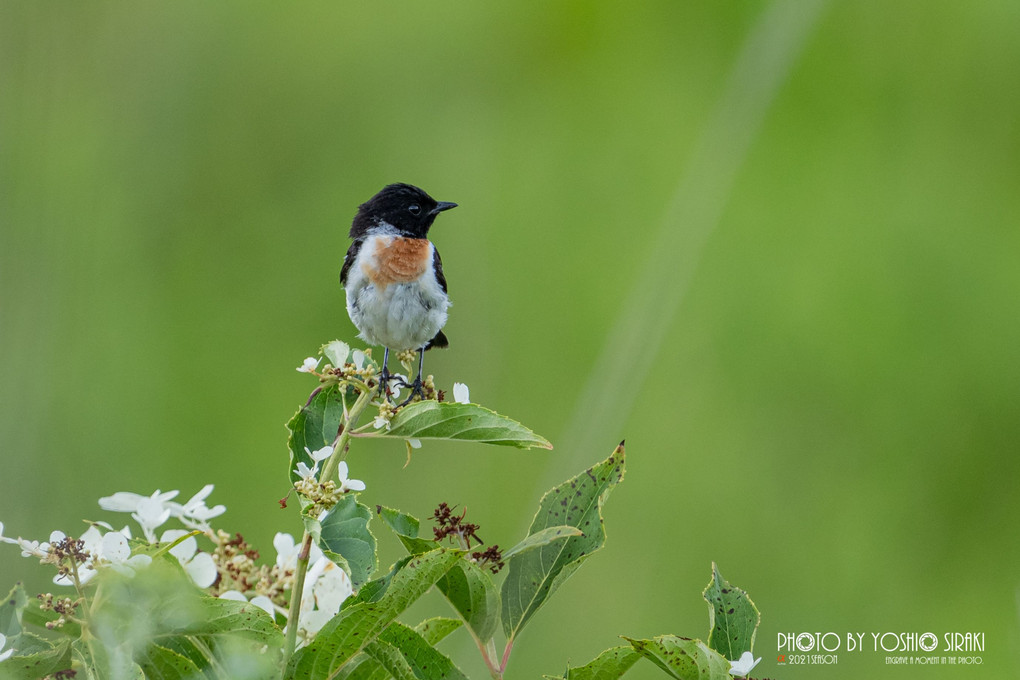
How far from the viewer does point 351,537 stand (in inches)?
26.5

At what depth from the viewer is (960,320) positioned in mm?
3012

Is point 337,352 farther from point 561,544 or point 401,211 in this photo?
point 401,211

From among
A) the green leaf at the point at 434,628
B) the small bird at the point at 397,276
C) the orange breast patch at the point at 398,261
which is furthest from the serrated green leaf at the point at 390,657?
the orange breast patch at the point at 398,261

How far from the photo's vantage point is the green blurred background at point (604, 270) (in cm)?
289

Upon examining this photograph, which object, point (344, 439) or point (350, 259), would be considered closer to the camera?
point (344, 439)

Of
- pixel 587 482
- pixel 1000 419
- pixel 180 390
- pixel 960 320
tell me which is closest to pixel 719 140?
pixel 960 320

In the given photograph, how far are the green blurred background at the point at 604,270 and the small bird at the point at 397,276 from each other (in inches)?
53.4

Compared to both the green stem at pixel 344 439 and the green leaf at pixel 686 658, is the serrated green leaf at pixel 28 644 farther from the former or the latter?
the green leaf at pixel 686 658

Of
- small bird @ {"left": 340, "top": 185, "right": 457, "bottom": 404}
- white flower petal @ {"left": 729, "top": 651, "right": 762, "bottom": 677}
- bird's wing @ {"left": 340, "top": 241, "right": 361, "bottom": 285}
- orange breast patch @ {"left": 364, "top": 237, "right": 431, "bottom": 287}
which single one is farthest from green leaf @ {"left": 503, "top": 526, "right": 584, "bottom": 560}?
bird's wing @ {"left": 340, "top": 241, "right": 361, "bottom": 285}

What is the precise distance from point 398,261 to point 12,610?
2.61 feet

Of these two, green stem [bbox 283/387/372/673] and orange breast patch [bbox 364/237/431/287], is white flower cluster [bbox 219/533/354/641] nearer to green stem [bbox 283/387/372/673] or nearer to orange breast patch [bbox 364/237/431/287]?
green stem [bbox 283/387/372/673]

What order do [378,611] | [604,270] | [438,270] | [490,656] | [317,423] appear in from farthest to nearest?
[604,270]
[438,270]
[317,423]
[490,656]
[378,611]

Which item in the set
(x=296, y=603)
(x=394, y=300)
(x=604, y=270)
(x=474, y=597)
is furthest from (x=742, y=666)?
(x=604, y=270)

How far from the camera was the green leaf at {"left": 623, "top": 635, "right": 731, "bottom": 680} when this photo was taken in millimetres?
560
